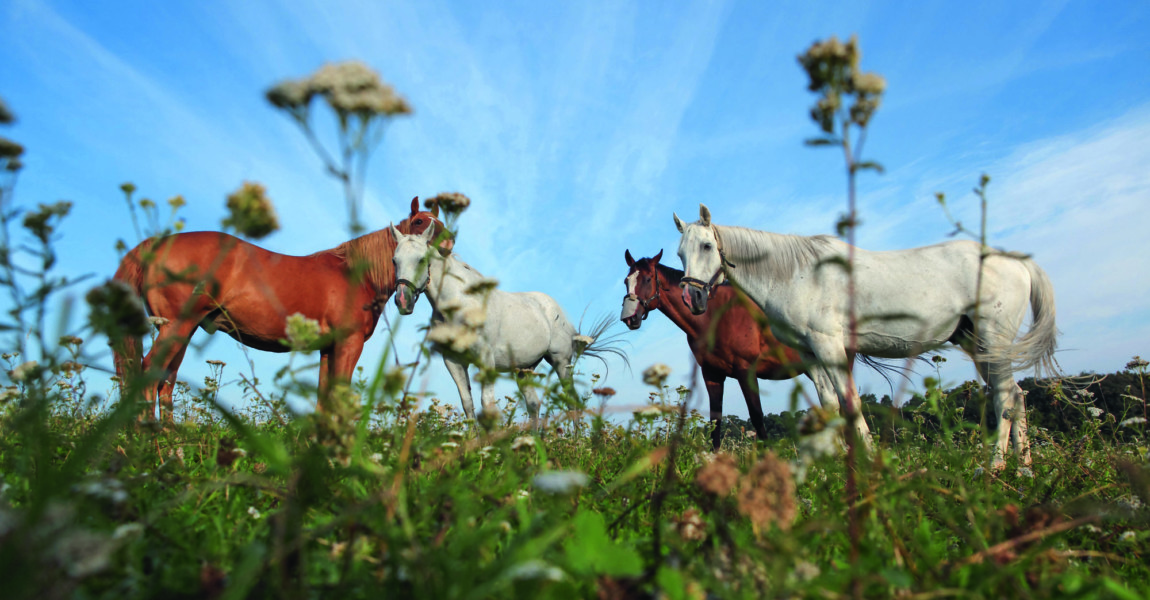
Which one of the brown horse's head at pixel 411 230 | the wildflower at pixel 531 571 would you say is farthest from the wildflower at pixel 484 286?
the brown horse's head at pixel 411 230

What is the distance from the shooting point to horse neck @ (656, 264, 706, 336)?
9461mm

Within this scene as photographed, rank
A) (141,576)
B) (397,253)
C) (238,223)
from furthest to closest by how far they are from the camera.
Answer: (397,253) → (238,223) → (141,576)

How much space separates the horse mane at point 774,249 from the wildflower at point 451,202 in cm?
486

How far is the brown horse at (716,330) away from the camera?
336 inches

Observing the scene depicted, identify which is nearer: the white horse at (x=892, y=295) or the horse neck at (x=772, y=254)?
the white horse at (x=892, y=295)

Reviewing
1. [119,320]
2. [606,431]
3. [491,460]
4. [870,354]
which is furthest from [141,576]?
[870,354]

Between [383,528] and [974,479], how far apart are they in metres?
4.27

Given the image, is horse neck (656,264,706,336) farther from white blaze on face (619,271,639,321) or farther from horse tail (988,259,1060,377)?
horse tail (988,259,1060,377)

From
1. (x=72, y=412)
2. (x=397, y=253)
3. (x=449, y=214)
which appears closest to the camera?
(x=449, y=214)

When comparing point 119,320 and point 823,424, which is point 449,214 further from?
point 823,424

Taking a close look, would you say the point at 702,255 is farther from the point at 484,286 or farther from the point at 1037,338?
the point at 484,286

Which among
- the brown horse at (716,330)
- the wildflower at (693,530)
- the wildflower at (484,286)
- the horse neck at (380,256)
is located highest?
the horse neck at (380,256)

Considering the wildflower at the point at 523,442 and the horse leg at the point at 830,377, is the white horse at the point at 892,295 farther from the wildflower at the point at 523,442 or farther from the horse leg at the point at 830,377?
the wildflower at the point at 523,442

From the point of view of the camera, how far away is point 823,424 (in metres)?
1.65
